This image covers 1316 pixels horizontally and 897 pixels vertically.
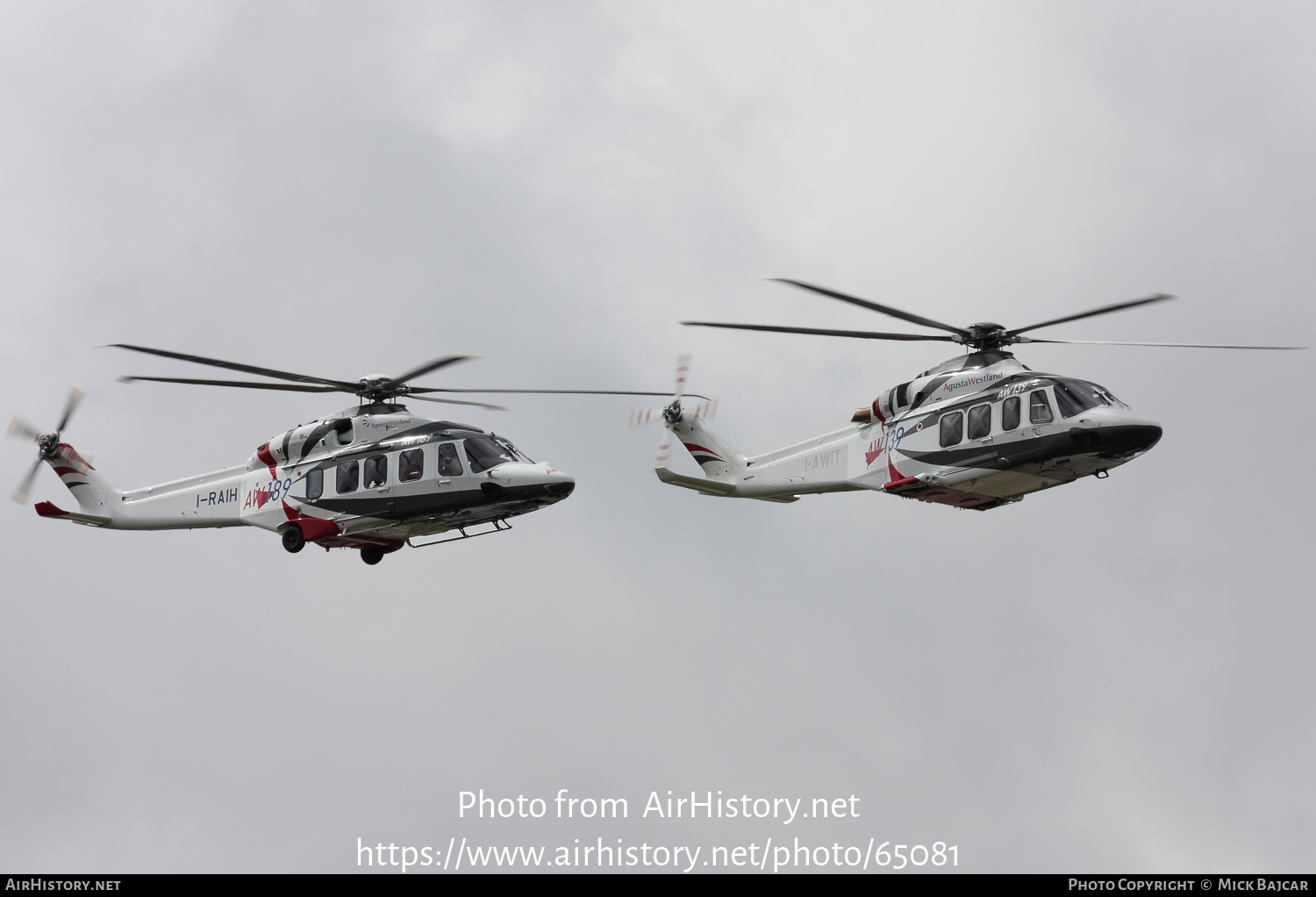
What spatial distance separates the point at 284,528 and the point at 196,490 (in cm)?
376

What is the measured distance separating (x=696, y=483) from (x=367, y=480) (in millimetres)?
9236

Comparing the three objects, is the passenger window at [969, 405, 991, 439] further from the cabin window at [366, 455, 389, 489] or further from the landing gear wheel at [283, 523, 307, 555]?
the landing gear wheel at [283, 523, 307, 555]

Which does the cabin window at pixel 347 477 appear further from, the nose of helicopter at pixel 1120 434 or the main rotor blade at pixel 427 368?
the nose of helicopter at pixel 1120 434

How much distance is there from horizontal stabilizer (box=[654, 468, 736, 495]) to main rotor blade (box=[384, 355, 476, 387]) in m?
7.25

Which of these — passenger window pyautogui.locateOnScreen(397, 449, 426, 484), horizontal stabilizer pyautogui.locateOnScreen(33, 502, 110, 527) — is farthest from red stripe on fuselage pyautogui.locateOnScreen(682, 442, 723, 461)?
horizontal stabilizer pyautogui.locateOnScreen(33, 502, 110, 527)

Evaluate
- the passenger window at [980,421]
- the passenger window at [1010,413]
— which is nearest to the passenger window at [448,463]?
the passenger window at [980,421]

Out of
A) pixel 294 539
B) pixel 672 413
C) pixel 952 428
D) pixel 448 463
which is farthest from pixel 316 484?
pixel 952 428

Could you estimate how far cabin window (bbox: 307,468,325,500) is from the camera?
43.6 meters

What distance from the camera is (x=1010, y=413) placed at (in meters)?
40.2

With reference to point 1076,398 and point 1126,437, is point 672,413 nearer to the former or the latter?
point 1076,398

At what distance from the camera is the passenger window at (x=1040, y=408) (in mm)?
39500

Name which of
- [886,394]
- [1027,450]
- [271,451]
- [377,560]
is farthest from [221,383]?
[1027,450]

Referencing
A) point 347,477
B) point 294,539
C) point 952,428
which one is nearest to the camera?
point 952,428

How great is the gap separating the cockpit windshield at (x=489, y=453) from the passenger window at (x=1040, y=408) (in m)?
12.3
